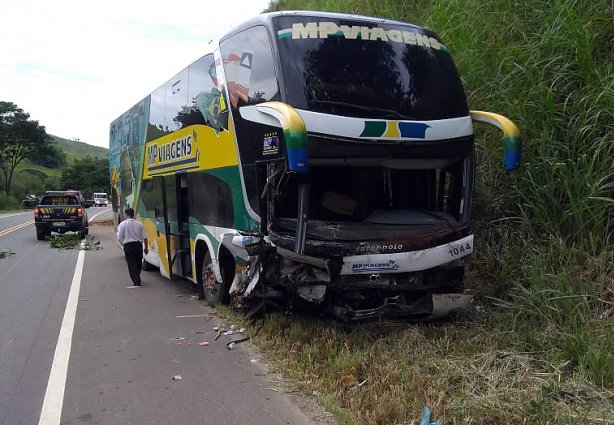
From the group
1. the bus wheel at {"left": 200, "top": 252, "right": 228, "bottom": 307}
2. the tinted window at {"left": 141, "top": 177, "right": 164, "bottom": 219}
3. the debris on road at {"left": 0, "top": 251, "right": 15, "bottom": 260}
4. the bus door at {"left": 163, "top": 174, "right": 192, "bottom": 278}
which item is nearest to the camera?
the bus wheel at {"left": 200, "top": 252, "right": 228, "bottom": 307}

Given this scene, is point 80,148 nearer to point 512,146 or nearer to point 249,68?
point 249,68

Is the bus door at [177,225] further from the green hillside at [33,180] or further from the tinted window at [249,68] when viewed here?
the green hillside at [33,180]

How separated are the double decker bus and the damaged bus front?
0.01m

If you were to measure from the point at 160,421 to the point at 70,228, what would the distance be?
19850 millimetres

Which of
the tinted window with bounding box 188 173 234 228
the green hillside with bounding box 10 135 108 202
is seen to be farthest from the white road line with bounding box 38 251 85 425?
the green hillside with bounding box 10 135 108 202

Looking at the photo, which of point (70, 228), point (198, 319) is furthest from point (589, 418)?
point (70, 228)

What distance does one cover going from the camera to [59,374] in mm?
5680

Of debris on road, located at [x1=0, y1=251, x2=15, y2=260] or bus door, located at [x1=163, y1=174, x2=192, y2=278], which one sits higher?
bus door, located at [x1=163, y1=174, x2=192, y2=278]

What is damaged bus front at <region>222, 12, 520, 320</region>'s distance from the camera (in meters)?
5.73

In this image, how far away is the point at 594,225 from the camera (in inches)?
228

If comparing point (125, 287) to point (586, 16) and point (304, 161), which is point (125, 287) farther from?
point (586, 16)

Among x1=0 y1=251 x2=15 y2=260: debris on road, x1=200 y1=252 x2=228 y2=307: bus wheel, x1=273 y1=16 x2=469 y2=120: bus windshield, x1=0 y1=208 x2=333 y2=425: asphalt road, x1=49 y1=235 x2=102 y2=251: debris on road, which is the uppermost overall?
x1=273 y1=16 x2=469 y2=120: bus windshield

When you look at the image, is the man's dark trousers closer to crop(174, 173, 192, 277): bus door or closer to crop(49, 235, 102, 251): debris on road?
crop(174, 173, 192, 277): bus door

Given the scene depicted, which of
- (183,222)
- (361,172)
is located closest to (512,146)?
(361,172)
